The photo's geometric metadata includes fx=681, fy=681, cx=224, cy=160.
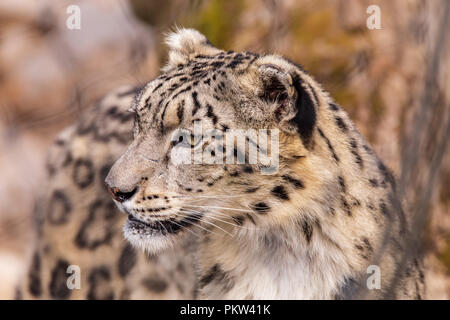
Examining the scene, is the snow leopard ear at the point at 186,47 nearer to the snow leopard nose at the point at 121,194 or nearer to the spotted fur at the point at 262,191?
the spotted fur at the point at 262,191

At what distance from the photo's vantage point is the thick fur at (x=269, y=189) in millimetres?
2803

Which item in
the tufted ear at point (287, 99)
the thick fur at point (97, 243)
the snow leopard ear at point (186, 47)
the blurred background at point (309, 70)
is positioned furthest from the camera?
the blurred background at point (309, 70)

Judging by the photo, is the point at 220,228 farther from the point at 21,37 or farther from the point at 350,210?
the point at 21,37

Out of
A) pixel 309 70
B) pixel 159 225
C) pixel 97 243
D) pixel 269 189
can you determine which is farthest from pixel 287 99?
pixel 309 70

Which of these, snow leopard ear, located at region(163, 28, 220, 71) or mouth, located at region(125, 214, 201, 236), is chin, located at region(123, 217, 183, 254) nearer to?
mouth, located at region(125, 214, 201, 236)

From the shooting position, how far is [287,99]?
2.74m

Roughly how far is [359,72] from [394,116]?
461 mm

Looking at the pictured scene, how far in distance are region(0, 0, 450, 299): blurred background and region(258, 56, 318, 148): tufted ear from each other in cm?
108

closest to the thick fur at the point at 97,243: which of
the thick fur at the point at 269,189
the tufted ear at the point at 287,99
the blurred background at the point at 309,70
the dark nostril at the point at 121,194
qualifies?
the blurred background at the point at 309,70

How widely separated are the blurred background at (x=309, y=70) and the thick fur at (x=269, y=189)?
776mm

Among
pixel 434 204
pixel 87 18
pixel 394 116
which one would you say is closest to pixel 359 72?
pixel 394 116

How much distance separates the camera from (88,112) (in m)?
4.09

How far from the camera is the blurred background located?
5.21 metres

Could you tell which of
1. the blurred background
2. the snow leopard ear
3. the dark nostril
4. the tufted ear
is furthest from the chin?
the blurred background
